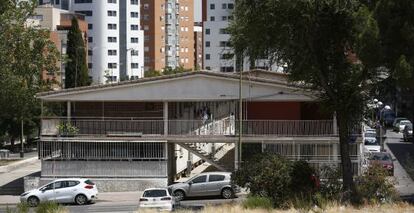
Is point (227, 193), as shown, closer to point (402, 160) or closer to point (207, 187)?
point (207, 187)

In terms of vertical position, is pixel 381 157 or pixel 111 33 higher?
pixel 111 33

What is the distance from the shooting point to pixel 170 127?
145 feet

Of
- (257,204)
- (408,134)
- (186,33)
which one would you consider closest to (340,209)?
(257,204)

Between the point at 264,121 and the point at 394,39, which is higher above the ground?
the point at 394,39

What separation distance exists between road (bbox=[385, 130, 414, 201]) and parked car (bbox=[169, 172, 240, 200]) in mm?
8825

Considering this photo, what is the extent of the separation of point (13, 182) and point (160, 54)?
10663 centimetres

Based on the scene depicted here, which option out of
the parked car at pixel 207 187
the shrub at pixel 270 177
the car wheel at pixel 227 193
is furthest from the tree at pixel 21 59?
the car wheel at pixel 227 193

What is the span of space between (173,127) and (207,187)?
643cm

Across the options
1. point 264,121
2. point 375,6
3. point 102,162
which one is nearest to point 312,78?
point 375,6

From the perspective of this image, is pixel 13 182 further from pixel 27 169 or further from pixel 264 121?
pixel 264 121

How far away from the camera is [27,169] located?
57.7 m

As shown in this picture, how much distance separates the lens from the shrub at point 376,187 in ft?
76.0

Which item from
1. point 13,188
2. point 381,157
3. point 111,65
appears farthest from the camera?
point 111,65

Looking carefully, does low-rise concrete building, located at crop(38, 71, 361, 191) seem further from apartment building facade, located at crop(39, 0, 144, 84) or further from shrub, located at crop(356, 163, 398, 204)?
apartment building facade, located at crop(39, 0, 144, 84)
